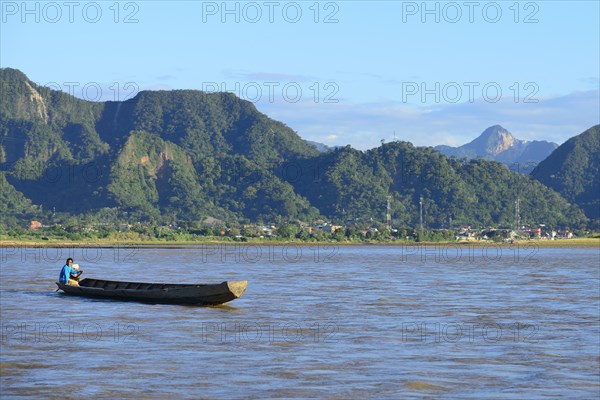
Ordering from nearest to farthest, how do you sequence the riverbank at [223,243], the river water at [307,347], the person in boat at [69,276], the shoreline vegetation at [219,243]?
the river water at [307,347] → the person in boat at [69,276] → the riverbank at [223,243] → the shoreline vegetation at [219,243]

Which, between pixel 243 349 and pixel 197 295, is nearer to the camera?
pixel 243 349

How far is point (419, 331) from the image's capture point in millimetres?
30594

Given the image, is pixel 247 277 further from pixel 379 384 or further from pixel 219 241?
pixel 219 241

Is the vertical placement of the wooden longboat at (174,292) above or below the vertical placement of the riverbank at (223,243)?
below

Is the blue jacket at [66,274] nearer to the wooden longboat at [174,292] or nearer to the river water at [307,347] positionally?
the river water at [307,347]

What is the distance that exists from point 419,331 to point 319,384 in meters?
10.3

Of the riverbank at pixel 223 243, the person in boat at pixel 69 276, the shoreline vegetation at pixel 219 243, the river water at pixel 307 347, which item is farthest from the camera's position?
the shoreline vegetation at pixel 219 243

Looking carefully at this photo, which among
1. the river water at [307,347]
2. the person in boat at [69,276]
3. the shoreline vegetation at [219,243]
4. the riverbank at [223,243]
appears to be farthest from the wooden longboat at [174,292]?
the shoreline vegetation at [219,243]

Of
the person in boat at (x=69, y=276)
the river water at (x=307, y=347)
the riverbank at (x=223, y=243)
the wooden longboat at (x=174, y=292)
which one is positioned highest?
the riverbank at (x=223, y=243)

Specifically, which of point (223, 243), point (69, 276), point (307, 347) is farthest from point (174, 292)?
point (223, 243)

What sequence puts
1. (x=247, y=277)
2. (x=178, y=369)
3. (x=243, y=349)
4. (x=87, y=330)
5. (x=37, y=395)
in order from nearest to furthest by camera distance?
(x=37, y=395), (x=178, y=369), (x=243, y=349), (x=87, y=330), (x=247, y=277)

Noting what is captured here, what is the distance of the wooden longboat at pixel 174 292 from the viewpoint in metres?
38.8

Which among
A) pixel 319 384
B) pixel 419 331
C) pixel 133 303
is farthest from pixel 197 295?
pixel 319 384

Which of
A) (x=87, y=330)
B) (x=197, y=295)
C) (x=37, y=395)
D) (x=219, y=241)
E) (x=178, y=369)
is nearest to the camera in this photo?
(x=37, y=395)
